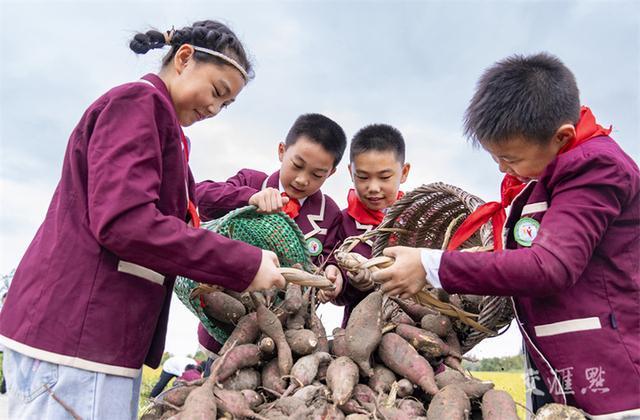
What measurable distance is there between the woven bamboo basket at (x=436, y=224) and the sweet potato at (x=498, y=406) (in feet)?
1.79

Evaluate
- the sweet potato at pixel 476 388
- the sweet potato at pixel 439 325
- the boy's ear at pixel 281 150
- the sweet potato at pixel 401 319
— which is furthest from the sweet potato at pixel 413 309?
the boy's ear at pixel 281 150

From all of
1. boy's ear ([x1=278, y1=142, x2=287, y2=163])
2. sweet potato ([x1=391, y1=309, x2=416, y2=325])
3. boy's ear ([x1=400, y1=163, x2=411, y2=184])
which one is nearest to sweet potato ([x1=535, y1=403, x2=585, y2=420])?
sweet potato ([x1=391, y1=309, x2=416, y2=325])

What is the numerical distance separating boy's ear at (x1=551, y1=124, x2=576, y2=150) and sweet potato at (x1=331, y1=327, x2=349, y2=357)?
49.6 inches

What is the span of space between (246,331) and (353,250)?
4.18 ft

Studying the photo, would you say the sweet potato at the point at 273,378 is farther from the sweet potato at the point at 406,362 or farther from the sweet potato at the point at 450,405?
the sweet potato at the point at 450,405

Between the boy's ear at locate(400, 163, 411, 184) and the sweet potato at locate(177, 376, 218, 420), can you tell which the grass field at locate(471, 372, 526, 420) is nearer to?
the sweet potato at locate(177, 376, 218, 420)

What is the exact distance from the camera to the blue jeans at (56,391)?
1898 millimetres

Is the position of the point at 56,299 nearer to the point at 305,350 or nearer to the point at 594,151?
the point at 305,350

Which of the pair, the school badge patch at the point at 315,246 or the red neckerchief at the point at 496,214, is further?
the school badge patch at the point at 315,246

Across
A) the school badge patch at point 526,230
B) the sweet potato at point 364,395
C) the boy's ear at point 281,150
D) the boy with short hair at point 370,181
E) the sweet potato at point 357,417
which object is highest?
the boy's ear at point 281,150

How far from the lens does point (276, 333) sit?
245 cm

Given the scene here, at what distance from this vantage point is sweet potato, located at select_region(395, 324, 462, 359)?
254cm

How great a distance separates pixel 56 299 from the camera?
1.94 meters

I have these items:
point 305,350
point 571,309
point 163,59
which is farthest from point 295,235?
point 571,309
